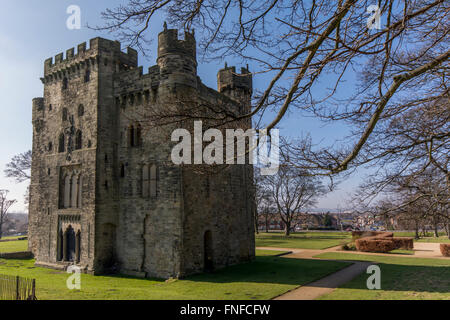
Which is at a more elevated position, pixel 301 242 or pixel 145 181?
pixel 145 181

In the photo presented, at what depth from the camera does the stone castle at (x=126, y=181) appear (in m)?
19.5

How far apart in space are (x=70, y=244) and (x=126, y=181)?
6150 mm

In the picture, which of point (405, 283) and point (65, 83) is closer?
point (405, 283)

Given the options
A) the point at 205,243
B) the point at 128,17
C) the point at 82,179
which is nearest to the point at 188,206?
the point at 205,243

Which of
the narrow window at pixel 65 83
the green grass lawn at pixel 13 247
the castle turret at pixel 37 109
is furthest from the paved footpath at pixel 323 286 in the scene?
the green grass lawn at pixel 13 247

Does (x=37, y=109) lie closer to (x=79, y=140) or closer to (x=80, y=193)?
(x=79, y=140)

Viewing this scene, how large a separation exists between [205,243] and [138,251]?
427cm

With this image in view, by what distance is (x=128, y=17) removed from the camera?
663 cm

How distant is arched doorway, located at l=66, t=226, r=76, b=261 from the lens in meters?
22.3

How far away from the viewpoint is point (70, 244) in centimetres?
2253

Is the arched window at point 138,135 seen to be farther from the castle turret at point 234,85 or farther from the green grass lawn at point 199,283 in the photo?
the castle turret at point 234,85

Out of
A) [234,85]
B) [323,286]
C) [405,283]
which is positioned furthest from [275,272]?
[234,85]

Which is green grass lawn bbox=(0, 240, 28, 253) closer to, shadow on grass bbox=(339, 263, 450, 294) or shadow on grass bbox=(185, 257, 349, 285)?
shadow on grass bbox=(185, 257, 349, 285)
